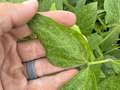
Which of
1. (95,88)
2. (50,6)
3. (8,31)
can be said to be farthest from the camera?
(50,6)

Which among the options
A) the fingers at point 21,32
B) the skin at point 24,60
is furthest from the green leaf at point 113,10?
the fingers at point 21,32

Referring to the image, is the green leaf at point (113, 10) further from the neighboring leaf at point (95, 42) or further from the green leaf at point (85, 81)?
the green leaf at point (85, 81)

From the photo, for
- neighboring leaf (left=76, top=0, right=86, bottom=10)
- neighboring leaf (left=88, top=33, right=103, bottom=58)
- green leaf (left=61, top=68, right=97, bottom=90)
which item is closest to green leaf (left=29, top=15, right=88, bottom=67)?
green leaf (left=61, top=68, right=97, bottom=90)

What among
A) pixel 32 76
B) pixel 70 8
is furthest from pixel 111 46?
pixel 32 76

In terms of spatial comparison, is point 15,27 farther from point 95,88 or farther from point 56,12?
point 95,88

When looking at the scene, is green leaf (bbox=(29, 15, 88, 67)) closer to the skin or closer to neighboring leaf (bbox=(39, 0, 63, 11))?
the skin

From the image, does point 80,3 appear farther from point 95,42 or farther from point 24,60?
point 24,60
